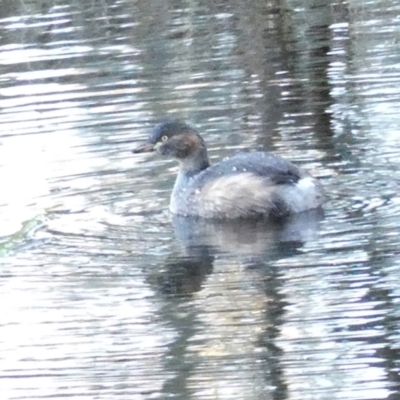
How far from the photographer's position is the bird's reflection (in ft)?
27.8

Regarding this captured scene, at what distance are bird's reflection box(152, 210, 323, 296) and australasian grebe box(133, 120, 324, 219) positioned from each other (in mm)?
70

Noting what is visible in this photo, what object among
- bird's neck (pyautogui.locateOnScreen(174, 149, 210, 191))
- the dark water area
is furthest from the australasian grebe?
bird's neck (pyautogui.locateOnScreen(174, 149, 210, 191))

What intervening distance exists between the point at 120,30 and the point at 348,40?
11.6 ft

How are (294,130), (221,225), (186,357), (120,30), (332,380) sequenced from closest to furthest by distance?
(332,380), (186,357), (221,225), (294,130), (120,30)

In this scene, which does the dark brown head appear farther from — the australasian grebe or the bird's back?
the bird's back

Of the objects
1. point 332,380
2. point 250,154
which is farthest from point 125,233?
point 332,380

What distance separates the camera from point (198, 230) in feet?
31.7

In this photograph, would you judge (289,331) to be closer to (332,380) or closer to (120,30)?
(332,380)

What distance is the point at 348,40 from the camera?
1559 cm

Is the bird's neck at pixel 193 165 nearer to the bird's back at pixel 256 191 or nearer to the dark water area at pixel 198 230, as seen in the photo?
the dark water area at pixel 198 230

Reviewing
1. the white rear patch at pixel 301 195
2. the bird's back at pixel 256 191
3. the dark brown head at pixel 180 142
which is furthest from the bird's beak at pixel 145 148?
the white rear patch at pixel 301 195

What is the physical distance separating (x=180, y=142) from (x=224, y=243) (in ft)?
4.98

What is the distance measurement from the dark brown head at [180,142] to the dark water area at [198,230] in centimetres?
33

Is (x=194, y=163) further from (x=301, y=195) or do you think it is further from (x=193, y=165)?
(x=301, y=195)
